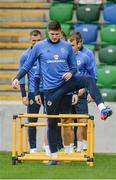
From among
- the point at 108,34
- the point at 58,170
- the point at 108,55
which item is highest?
the point at 108,34

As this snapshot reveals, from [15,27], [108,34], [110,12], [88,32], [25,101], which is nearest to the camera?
[25,101]

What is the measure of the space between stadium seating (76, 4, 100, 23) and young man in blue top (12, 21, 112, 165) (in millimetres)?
6131

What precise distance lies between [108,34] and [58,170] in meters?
6.18

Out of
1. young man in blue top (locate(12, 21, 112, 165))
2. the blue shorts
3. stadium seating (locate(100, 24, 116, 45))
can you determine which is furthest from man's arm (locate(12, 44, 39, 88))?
stadium seating (locate(100, 24, 116, 45))

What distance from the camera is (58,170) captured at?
10898 mm

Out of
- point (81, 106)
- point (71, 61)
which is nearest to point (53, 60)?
point (71, 61)

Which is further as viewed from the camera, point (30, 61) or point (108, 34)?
point (108, 34)

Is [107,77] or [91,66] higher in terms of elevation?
[91,66]

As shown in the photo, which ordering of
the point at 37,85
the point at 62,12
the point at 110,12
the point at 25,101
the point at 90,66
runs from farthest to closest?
the point at 62,12
the point at 110,12
the point at 25,101
the point at 90,66
the point at 37,85

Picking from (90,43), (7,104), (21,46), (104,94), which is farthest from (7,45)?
(7,104)

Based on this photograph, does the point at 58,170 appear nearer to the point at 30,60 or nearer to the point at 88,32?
the point at 30,60

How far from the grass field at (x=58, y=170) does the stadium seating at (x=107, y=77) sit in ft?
11.9

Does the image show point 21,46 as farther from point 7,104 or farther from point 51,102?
point 51,102

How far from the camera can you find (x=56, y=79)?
36.5ft
